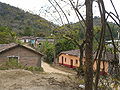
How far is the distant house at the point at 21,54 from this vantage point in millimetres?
17033

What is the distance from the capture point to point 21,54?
1761cm

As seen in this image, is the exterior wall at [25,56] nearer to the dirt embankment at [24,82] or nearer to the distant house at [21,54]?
the distant house at [21,54]

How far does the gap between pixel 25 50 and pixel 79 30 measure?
1523cm

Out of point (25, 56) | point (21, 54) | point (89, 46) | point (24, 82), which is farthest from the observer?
point (25, 56)

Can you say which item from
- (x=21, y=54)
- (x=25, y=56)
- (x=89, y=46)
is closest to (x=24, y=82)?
(x=89, y=46)

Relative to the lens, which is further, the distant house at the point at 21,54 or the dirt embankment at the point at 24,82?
the distant house at the point at 21,54

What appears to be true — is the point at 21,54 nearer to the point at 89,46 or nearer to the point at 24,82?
the point at 24,82

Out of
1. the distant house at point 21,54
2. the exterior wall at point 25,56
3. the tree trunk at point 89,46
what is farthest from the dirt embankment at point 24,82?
the exterior wall at point 25,56

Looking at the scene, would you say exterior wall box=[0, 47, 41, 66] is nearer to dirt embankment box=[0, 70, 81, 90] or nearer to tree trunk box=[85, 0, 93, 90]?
dirt embankment box=[0, 70, 81, 90]

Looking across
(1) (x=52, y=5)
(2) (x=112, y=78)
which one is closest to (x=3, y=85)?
(1) (x=52, y=5)

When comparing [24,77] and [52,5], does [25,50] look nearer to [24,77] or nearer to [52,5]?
[24,77]

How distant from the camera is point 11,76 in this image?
673cm

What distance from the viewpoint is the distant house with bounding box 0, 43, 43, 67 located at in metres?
17.0

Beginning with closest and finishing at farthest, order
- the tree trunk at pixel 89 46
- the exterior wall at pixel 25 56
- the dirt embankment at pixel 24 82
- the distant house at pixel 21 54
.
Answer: the tree trunk at pixel 89 46 < the dirt embankment at pixel 24 82 < the distant house at pixel 21 54 < the exterior wall at pixel 25 56
